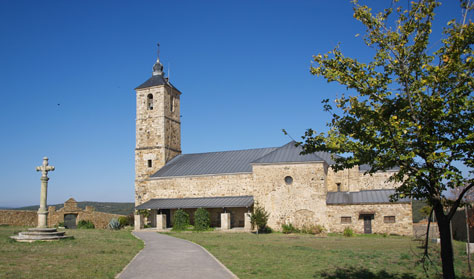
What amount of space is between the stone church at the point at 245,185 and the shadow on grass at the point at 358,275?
38.6ft

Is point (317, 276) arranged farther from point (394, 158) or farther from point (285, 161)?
point (285, 161)

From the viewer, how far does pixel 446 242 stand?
6.86m

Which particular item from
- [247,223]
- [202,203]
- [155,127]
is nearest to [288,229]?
[247,223]

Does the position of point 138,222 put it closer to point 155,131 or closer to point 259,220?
point 155,131

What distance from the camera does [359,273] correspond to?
10.3m

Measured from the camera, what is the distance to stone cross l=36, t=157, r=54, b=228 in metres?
17.0

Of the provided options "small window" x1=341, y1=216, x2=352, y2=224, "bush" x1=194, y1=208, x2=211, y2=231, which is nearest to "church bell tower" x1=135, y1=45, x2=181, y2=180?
"bush" x1=194, y1=208, x2=211, y2=231

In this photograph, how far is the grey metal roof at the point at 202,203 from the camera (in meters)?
28.4

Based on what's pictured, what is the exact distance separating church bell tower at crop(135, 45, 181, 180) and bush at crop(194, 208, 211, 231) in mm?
9389

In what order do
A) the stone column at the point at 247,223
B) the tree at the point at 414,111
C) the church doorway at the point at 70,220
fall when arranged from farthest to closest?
the church doorway at the point at 70,220 < the stone column at the point at 247,223 < the tree at the point at 414,111

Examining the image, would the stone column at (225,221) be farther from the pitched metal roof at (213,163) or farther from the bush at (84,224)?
the bush at (84,224)

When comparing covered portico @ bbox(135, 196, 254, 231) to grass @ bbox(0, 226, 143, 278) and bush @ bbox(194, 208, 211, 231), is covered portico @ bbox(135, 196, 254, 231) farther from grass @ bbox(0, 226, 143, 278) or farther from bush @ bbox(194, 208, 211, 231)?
grass @ bbox(0, 226, 143, 278)

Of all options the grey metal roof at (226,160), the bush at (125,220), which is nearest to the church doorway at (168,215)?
the grey metal roof at (226,160)

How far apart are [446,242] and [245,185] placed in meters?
23.6
